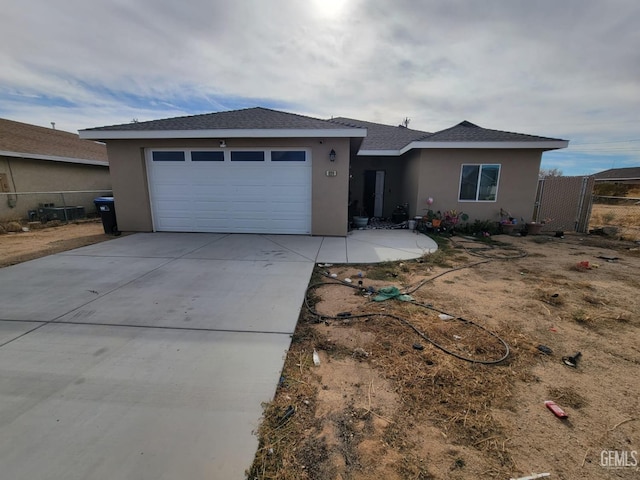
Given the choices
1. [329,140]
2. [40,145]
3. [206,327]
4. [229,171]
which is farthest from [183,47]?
[40,145]

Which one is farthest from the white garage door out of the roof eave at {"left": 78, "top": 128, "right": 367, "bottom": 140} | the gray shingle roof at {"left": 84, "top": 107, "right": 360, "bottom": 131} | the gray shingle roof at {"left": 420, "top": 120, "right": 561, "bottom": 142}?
the gray shingle roof at {"left": 420, "top": 120, "right": 561, "bottom": 142}

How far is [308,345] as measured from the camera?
2.95 m

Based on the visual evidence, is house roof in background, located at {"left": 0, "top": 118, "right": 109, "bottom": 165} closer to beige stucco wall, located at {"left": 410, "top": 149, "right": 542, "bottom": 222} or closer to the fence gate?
beige stucco wall, located at {"left": 410, "top": 149, "right": 542, "bottom": 222}

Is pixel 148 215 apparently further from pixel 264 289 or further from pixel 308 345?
pixel 308 345

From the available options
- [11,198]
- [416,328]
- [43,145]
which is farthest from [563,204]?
[43,145]

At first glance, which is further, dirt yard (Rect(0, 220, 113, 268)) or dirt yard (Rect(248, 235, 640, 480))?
dirt yard (Rect(0, 220, 113, 268))

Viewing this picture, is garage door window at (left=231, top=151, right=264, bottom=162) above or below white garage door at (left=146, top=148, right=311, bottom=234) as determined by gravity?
above

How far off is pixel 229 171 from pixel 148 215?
3057 millimetres

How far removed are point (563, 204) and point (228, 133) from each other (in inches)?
466

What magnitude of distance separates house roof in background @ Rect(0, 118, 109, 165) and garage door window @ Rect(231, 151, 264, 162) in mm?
10078

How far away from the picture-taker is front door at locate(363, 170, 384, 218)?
13.2 meters

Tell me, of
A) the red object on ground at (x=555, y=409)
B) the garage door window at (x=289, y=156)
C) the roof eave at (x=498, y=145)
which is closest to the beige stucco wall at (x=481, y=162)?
the roof eave at (x=498, y=145)

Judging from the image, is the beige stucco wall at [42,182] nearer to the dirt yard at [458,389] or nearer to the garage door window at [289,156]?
the garage door window at [289,156]

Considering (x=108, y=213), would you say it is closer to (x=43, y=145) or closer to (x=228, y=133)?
(x=228, y=133)
